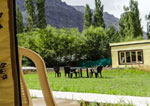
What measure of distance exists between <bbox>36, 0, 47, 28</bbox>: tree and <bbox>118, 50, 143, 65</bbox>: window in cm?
618

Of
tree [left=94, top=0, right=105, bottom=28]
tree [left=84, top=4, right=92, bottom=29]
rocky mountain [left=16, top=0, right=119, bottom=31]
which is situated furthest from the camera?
rocky mountain [left=16, top=0, right=119, bottom=31]

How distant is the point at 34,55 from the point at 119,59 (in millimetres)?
12602

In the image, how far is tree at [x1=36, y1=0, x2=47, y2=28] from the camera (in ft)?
57.5

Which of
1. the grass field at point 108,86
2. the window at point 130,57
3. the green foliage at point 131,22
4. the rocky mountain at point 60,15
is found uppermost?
the rocky mountain at point 60,15

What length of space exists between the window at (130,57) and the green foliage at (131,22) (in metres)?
3.32

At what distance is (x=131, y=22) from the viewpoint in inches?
647

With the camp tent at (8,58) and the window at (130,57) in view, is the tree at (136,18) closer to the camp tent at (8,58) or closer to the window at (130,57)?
the window at (130,57)

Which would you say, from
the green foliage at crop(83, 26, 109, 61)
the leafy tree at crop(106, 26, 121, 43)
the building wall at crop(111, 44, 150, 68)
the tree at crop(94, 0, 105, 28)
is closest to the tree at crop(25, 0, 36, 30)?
the green foliage at crop(83, 26, 109, 61)

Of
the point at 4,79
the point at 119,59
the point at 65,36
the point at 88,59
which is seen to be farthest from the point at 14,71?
the point at 65,36

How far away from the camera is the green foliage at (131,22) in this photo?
54.1 feet

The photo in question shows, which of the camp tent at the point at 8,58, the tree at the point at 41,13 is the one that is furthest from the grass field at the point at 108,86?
the tree at the point at 41,13

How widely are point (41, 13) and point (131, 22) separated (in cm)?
578

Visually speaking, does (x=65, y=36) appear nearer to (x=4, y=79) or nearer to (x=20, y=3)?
(x=4, y=79)

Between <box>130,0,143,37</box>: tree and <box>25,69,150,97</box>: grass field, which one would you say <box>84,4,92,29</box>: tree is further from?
<box>25,69,150,97</box>: grass field
